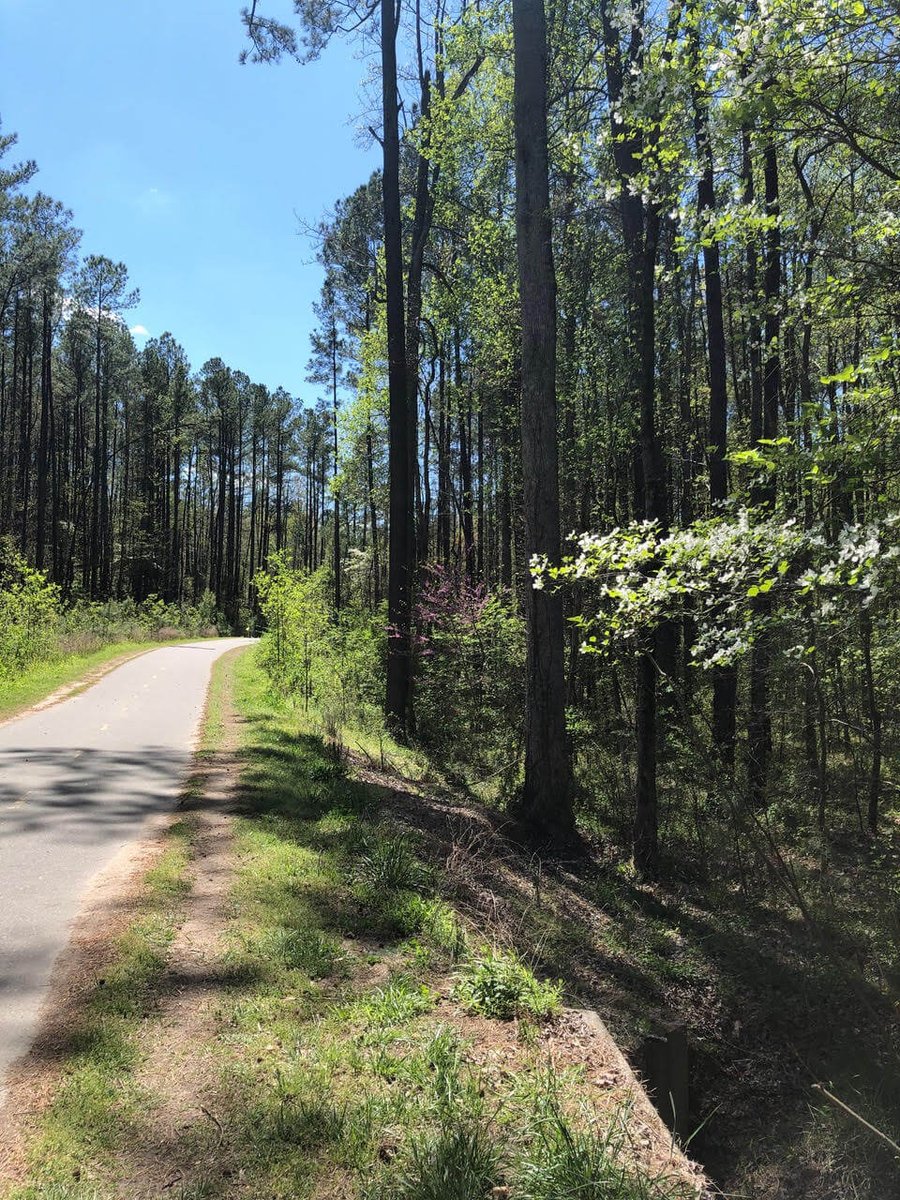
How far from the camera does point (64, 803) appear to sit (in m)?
6.55

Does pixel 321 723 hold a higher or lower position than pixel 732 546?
lower

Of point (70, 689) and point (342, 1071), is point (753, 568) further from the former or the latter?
point (70, 689)

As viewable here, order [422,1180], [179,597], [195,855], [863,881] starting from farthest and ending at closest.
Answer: [179,597] < [863,881] < [195,855] < [422,1180]

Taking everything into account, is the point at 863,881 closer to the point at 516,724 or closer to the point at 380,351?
the point at 516,724

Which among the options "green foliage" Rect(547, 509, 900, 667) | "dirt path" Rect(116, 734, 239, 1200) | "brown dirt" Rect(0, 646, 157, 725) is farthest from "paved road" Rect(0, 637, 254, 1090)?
"green foliage" Rect(547, 509, 900, 667)

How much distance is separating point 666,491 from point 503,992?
6.97 meters

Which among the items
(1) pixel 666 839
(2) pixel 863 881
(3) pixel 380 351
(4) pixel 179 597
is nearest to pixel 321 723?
(1) pixel 666 839

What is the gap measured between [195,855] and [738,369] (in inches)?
853

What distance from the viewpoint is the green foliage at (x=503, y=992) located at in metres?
3.84

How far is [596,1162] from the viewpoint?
97.7 inches

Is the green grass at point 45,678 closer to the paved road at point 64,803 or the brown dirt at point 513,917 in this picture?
the paved road at point 64,803

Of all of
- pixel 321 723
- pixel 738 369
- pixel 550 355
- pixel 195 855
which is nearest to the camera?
pixel 195 855

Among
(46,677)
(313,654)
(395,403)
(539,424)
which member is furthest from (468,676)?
(46,677)

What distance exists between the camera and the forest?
4445 mm
